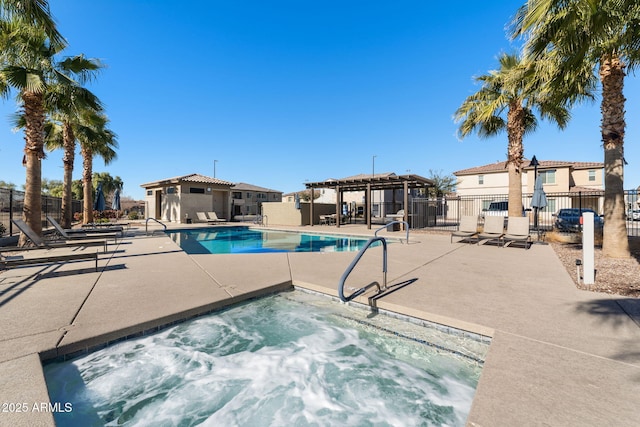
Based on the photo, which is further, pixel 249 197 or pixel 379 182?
pixel 249 197

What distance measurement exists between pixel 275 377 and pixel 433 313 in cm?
214

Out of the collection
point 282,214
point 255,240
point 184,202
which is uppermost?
point 184,202

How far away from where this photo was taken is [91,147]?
17.4 meters

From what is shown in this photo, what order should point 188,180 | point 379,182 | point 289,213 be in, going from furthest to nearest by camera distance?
point 188,180 < point 289,213 < point 379,182

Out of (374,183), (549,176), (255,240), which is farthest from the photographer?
(549,176)

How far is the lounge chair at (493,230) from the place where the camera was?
33.3 ft

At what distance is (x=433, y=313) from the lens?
3.54 m

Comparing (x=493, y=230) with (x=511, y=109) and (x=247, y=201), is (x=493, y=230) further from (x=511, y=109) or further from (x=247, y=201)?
(x=247, y=201)

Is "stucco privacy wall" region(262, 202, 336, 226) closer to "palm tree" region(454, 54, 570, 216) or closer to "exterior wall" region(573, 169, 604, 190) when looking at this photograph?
"palm tree" region(454, 54, 570, 216)

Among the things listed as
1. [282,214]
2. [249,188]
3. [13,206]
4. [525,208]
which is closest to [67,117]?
[13,206]

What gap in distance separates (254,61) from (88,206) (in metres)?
14.6

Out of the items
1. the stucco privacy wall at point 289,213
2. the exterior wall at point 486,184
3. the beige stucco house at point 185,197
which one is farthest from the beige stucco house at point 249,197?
the exterior wall at point 486,184

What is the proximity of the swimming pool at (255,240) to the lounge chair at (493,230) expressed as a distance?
478cm

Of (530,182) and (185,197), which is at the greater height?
(530,182)
